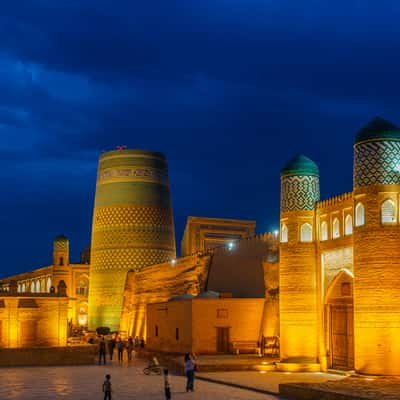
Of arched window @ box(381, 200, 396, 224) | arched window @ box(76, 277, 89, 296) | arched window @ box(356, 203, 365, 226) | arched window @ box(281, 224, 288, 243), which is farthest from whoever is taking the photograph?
arched window @ box(76, 277, 89, 296)

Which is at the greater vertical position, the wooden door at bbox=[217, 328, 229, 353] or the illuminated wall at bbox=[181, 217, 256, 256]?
the illuminated wall at bbox=[181, 217, 256, 256]

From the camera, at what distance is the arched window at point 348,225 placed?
15.5 meters

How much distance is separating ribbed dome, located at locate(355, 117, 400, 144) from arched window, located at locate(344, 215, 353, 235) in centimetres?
172

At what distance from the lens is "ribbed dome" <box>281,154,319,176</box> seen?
17.2 metres

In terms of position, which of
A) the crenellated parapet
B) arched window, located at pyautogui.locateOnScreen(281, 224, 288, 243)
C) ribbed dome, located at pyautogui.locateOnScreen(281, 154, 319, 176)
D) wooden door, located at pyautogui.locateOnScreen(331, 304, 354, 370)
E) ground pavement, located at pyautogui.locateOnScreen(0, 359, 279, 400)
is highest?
ribbed dome, located at pyautogui.locateOnScreen(281, 154, 319, 176)

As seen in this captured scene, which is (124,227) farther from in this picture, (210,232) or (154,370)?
(154,370)

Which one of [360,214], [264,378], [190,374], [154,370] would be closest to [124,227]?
[154,370]

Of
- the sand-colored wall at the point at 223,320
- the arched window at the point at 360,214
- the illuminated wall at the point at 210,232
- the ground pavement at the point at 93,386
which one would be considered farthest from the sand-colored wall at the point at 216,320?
the illuminated wall at the point at 210,232

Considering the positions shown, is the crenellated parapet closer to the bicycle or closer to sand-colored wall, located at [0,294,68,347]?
the bicycle

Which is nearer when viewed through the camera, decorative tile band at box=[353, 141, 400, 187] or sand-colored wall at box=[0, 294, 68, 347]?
decorative tile band at box=[353, 141, 400, 187]

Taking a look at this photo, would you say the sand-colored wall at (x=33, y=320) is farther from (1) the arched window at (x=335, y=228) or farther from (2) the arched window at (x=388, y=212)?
(2) the arched window at (x=388, y=212)

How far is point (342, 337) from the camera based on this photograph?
15.9 metres

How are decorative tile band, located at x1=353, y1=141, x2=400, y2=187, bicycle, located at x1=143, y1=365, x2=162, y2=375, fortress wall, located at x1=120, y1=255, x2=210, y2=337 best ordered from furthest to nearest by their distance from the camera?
fortress wall, located at x1=120, y1=255, x2=210, y2=337
bicycle, located at x1=143, y1=365, x2=162, y2=375
decorative tile band, located at x1=353, y1=141, x2=400, y2=187

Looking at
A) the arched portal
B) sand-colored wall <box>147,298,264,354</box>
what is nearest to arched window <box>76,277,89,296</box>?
sand-colored wall <box>147,298,264,354</box>
